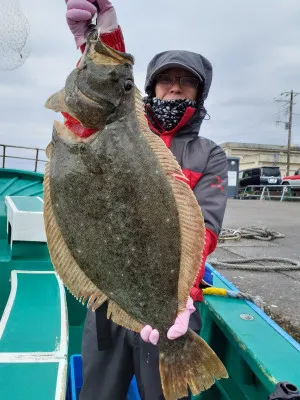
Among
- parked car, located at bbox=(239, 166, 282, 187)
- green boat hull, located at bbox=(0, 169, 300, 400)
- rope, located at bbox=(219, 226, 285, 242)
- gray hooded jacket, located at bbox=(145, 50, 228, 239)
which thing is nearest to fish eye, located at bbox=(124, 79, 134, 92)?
gray hooded jacket, located at bbox=(145, 50, 228, 239)

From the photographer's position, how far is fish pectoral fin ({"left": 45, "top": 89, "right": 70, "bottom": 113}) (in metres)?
1.59

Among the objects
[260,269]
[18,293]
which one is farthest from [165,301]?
[260,269]

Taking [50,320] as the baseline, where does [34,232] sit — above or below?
above

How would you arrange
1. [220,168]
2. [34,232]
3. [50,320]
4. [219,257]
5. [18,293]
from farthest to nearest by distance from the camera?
[219,257], [34,232], [18,293], [50,320], [220,168]

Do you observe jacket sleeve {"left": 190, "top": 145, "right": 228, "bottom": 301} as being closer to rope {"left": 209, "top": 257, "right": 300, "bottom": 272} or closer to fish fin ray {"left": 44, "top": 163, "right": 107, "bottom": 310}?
fish fin ray {"left": 44, "top": 163, "right": 107, "bottom": 310}

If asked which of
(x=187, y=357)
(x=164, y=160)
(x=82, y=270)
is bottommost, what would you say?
(x=187, y=357)

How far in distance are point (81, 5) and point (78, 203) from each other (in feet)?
3.31

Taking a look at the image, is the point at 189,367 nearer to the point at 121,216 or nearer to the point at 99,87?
the point at 121,216

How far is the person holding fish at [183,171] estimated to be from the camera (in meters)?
2.12

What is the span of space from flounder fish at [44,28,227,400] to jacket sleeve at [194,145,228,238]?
48 cm

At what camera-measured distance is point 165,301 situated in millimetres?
1702

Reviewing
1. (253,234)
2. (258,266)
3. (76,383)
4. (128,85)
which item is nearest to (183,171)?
(128,85)

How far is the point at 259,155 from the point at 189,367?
50251mm

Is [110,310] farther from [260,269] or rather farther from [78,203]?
[260,269]
